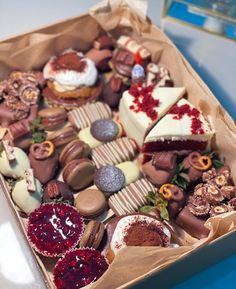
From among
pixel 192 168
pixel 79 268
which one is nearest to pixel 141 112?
pixel 192 168

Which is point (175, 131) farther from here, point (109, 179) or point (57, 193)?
point (57, 193)

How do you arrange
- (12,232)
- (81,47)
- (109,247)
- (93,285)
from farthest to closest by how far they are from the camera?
(81,47), (12,232), (109,247), (93,285)

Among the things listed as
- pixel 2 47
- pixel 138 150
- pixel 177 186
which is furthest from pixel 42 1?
pixel 177 186

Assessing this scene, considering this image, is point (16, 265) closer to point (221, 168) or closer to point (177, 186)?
point (177, 186)

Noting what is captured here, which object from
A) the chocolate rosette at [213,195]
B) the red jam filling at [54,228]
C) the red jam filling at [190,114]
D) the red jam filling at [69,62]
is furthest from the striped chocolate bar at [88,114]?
the chocolate rosette at [213,195]

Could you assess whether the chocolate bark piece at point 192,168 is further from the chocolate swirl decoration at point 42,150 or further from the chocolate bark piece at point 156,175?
the chocolate swirl decoration at point 42,150

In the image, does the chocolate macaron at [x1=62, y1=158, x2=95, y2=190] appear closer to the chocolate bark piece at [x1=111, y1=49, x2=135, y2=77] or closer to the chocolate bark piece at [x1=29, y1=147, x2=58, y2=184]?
the chocolate bark piece at [x1=29, y1=147, x2=58, y2=184]

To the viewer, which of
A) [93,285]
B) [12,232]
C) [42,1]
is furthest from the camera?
[42,1]

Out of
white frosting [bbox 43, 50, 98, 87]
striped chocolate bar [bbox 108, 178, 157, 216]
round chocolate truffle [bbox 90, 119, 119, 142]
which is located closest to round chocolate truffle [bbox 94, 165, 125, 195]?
striped chocolate bar [bbox 108, 178, 157, 216]
